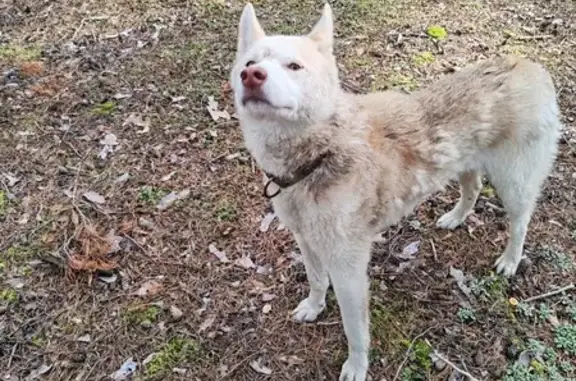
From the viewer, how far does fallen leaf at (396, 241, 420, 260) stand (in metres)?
4.27

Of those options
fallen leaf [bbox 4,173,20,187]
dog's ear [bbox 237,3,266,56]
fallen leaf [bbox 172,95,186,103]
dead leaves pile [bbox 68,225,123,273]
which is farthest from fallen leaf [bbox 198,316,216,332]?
fallen leaf [bbox 172,95,186,103]

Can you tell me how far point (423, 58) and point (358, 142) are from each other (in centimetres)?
311

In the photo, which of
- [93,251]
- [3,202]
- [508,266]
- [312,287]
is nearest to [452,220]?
[508,266]

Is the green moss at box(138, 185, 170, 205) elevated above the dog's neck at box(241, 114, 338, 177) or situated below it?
below

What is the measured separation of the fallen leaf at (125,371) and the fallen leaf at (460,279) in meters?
2.16

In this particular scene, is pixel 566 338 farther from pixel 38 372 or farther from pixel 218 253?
pixel 38 372

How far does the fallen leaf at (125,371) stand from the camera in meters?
3.64

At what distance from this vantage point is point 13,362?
3.72 meters

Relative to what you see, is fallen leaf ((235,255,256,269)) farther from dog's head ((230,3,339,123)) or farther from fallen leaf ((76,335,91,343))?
dog's head ((230,3,339,123))

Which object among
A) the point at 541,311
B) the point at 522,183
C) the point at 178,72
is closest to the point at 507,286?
the point at 541,311

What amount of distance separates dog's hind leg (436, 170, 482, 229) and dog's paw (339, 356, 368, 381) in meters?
1.38

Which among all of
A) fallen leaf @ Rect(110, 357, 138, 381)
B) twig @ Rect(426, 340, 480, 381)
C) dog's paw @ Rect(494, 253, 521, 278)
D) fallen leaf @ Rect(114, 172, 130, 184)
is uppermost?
dog's paw @ Rect(494, 253, 521, 278)

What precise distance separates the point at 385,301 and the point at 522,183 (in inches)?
45.1

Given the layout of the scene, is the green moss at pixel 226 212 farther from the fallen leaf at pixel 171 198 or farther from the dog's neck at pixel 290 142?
the dog's neck at pixel 290 142
